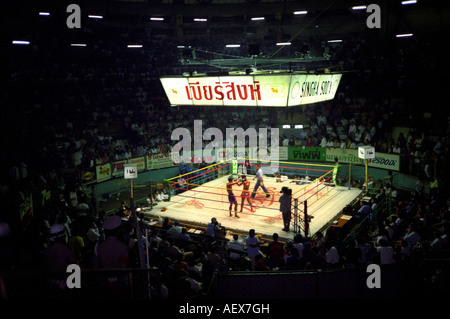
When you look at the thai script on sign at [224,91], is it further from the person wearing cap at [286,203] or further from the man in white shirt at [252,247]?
the man in white shirt at [252,247]

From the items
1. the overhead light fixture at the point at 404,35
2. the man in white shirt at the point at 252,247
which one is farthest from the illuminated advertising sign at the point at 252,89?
the overhead light fixture at the point at 404,35

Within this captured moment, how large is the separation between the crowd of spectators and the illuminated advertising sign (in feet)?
13.6

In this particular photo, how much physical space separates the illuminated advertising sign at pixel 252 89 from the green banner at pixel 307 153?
9.29 m

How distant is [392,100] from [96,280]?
66.6 ft

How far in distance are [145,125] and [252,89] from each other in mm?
14044

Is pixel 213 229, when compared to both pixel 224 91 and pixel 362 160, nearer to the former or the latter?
pixel 224 91

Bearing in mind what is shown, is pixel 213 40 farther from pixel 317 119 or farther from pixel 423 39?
pixel 423 39

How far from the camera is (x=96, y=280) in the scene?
502 centimetres

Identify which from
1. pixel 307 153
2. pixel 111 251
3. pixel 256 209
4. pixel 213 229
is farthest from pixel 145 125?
pixel 111 251

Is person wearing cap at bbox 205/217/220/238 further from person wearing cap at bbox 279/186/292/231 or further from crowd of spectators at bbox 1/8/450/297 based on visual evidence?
person wearing cap at bbox 279/186/292/231

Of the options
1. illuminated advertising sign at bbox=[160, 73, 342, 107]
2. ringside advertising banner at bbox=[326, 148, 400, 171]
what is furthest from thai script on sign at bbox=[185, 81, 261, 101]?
ringside advertising banner at bbox=[326, 148, 400, 171]

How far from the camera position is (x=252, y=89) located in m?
10.3

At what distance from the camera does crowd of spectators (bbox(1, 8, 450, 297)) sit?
9.04 meters
